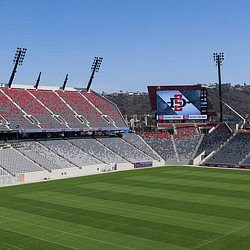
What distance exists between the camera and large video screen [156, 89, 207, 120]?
6731 cm

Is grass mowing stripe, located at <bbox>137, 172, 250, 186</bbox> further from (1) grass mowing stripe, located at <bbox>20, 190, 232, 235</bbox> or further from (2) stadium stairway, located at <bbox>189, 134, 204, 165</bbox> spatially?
(1) grass mowing stripe, located at <bbox>20, 190, 232, 235</bbox>

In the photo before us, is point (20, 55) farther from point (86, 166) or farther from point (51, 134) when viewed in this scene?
point (86, 166)

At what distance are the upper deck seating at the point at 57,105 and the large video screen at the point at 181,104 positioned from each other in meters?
14.2

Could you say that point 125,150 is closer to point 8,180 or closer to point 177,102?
point 177,102

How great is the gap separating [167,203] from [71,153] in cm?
2718

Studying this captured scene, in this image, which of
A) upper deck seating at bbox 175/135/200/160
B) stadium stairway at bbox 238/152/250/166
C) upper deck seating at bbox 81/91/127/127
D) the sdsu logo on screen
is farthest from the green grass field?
→ upper deck seating at bbox 81/91/127/127

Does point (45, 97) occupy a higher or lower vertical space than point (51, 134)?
higher

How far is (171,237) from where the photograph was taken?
74.2 feet

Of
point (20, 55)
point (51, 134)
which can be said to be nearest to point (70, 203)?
point (51, 134)

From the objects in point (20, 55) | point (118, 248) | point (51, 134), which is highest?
point (20, 55)

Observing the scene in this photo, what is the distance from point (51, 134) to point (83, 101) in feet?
36.6

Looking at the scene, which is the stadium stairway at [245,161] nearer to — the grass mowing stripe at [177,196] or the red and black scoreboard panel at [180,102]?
the red and black scoreboard panel at [180,102]

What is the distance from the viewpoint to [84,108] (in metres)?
69.6

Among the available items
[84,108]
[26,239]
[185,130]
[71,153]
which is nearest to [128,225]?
[26,239]
